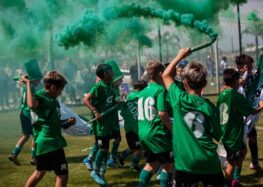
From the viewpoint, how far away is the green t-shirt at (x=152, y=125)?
5656 millimetres

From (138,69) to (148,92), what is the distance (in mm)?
21283

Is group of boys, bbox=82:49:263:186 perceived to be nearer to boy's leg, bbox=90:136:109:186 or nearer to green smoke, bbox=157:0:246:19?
boy's leg, bbox=90:136:109:186

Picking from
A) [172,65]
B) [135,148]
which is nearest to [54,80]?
[172,65]

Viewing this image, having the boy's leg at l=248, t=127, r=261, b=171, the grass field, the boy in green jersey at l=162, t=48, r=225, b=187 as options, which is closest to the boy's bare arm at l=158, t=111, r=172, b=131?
the boy in green jersey at l=162, t=48, r=225, b=187

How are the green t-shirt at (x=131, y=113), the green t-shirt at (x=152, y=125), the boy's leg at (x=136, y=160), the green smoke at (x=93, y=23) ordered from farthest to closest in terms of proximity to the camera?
the green smoke at (x=93, y=23)
the green t-shirt at (x=131, y=113)
the boy's leg at (x=136, y=160)
the green t-shirt at (x=152, y=125)

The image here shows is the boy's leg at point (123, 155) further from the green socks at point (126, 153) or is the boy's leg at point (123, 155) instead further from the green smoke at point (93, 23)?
the green smoke at point (93, 23)

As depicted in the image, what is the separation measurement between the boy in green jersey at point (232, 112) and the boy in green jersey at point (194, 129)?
51.4 inches

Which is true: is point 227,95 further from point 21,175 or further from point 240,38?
point 240,38

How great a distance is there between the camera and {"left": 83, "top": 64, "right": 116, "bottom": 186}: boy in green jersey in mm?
7279

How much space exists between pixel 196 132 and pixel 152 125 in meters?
1.32

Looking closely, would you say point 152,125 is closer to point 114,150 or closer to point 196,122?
point 196,122

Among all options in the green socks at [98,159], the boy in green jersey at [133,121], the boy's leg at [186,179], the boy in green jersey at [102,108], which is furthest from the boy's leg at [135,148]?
the boy's leg at [186,179]

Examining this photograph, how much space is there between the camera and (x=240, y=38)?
25922 mm

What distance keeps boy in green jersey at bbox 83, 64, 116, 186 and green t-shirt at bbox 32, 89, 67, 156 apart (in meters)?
1.50
